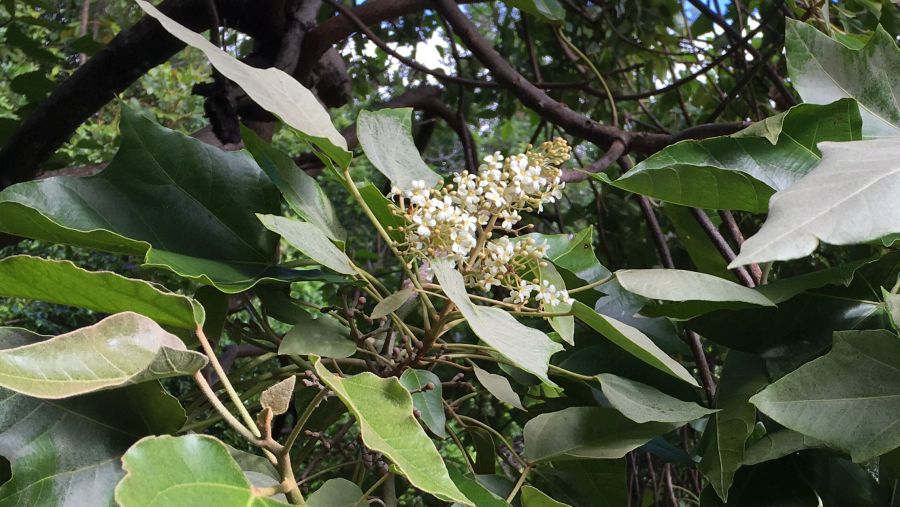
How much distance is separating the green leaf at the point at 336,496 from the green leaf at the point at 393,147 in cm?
16

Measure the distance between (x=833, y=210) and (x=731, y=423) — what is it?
0.16m

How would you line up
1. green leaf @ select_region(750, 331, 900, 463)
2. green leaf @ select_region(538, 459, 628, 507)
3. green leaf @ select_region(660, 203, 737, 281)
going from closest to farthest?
green leaf @ select_region(750, 331, 900, 463) < green leaf @ select_region(538, 459, 628, 507) < green leaf @ select_region(660, 203, 737, 281)

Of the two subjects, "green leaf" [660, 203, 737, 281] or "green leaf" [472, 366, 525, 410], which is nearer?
"green leaf" [472, 366, 525, 410]

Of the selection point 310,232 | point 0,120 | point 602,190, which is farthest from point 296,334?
point 602,190

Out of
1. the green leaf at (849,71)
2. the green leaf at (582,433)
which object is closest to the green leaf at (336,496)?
the green leaf at (582,433)

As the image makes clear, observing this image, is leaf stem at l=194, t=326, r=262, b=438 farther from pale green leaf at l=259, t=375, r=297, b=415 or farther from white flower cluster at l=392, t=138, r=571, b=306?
white flower cluster at l=392, t=138, r=571, b=306

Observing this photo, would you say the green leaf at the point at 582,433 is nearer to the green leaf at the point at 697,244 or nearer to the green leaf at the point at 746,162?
the green leaf at the point at 746,162

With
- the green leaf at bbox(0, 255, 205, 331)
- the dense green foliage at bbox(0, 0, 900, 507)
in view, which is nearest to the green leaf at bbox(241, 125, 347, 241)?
the dense green foliage at bbox(0, 0, 900, 507)

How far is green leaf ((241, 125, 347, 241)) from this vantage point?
1.29ft

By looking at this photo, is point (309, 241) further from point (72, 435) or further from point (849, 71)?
point (849, 71)

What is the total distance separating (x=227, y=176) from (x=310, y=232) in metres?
0.13

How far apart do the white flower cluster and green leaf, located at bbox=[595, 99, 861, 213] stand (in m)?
0.06

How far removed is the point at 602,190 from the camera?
1.32 m

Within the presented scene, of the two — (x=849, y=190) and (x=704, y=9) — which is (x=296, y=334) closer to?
(x=849, y=190)
